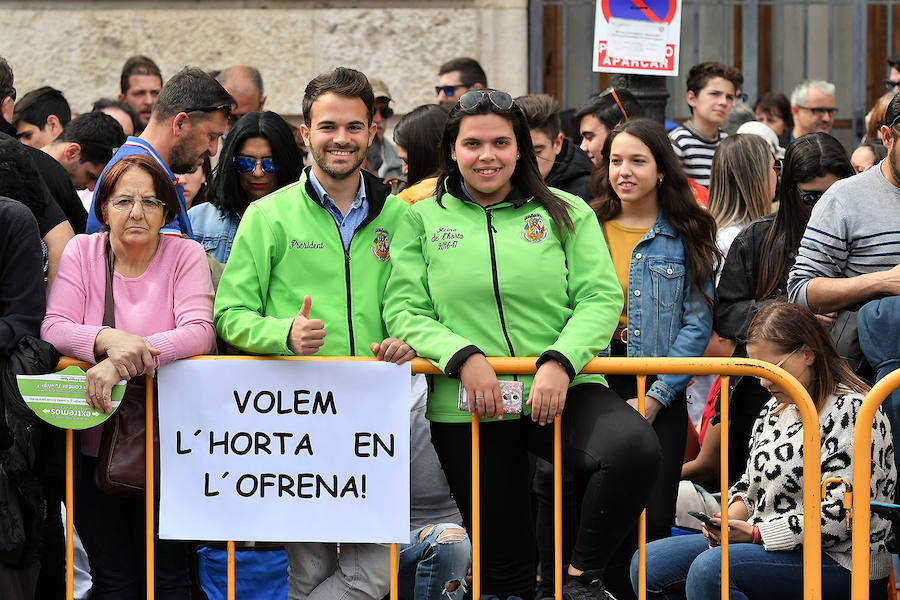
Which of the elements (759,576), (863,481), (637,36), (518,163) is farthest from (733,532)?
(637,36)

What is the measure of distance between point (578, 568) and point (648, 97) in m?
3.54

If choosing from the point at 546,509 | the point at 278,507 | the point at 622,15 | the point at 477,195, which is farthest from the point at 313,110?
the point at 622,15

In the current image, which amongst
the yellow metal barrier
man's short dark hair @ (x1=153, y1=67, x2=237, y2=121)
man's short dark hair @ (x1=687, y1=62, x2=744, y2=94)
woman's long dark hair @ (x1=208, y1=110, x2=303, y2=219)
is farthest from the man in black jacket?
the yellow metal barrier

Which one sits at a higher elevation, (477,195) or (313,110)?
(313,110)

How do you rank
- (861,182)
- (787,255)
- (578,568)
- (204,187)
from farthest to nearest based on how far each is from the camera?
(204,187), (787,255), (861,182), (578,568)

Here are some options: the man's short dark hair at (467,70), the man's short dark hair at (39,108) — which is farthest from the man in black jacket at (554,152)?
the man's short dark hair at (39,108)

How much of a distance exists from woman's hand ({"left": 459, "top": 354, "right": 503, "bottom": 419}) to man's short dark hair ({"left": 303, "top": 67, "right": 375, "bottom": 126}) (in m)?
1.10

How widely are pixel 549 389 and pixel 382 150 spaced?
4427 millimetres

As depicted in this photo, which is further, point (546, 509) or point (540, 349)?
point (546, 509)

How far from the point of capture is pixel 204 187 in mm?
6938

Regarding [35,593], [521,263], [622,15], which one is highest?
[622,15]

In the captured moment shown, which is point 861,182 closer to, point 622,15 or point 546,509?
point 546,509

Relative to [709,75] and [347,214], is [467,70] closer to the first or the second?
[709,75]

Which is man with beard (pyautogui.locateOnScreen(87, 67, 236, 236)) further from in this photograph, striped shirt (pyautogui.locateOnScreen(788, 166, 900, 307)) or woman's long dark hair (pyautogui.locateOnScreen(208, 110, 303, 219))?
striped shirt (pyautogui.locateOnScreen(788, 166, 900, 307))
